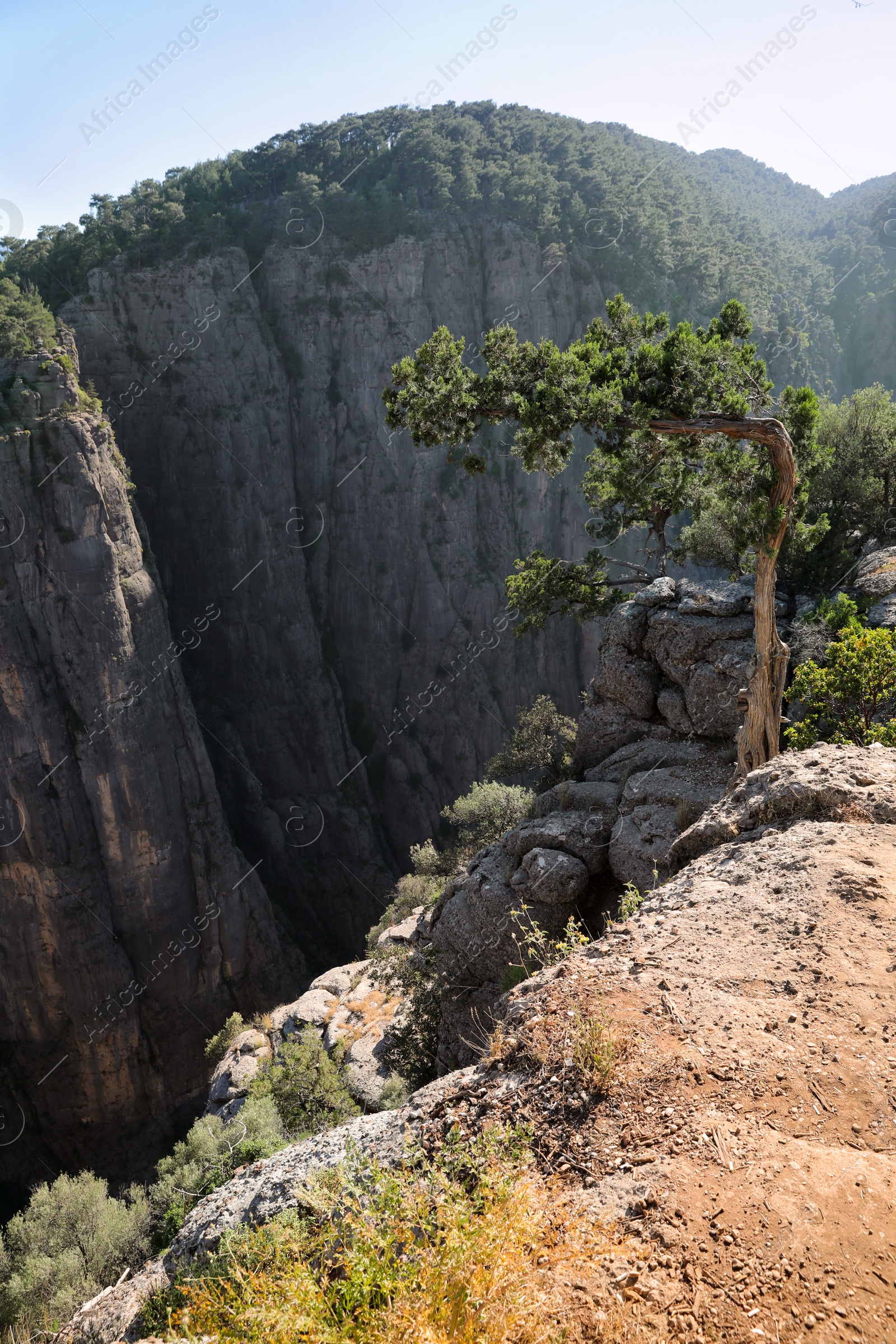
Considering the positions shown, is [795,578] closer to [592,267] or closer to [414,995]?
[414,995]

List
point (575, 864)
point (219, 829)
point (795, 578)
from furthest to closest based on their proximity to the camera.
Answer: point (219, 829) → point (795, 578) → point (575, 864)

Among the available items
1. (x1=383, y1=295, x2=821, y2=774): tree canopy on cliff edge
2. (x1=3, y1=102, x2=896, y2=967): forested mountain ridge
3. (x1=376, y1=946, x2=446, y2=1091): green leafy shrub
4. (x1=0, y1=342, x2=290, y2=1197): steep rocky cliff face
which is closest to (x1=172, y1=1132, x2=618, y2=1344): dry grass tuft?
(x1=383, y1=295, x2=821, y2=774): tree canopy on cliff edge

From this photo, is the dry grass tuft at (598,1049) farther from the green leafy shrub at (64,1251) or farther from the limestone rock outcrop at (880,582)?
the green leafy shrub at (64,1251)

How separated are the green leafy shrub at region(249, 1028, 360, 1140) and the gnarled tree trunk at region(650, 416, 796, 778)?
8164 mm

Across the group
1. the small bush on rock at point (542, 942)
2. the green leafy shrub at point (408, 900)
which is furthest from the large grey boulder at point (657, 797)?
the green leafy shrub at point (408, 900)

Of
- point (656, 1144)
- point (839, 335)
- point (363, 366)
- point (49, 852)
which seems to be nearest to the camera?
point (656, 1144)

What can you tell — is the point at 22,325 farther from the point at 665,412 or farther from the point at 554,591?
the point at 665,412

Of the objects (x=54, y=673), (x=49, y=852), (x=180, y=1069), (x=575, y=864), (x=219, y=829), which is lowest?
(x=180, y=1069)

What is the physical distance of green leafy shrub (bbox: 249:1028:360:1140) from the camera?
1133 centimetres

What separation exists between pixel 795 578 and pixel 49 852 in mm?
23465

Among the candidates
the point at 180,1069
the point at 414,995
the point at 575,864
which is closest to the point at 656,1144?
the point at 575,864

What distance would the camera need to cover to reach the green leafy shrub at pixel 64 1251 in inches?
497

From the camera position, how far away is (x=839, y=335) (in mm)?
53000

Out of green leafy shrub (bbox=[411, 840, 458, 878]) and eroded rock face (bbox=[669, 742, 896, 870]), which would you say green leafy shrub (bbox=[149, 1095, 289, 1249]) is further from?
green leafy shrub (bbox=[411, 840, 458, 878])
